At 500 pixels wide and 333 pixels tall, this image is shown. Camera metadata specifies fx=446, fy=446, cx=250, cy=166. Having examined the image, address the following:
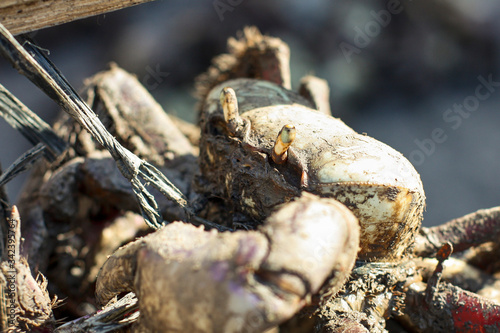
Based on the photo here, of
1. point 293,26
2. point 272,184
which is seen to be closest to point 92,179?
point 272,184

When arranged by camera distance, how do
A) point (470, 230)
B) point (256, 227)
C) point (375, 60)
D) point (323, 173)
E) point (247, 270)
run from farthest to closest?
point (375, 60)
point (470, 230)
point (256, 227)
point (323, 173)
point (247, 270)

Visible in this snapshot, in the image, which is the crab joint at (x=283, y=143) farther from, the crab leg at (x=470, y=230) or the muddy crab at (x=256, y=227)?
the crab leg at (x=470, y=230)

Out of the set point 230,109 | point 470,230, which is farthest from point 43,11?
point 470,230

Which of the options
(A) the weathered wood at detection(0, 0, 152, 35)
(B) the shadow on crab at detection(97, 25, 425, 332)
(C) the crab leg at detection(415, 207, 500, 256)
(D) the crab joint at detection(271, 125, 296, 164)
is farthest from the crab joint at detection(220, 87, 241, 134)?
(C) the crab leg at detection(415, 207, 500, 256)

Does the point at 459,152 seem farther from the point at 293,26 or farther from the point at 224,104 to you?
the point at 224,104

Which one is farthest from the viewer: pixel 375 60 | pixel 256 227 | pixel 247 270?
pixel 375 60

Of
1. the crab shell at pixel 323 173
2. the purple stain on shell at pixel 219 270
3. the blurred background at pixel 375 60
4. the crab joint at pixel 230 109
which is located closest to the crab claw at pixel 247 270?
the purple stain on shell at pixel 219 270

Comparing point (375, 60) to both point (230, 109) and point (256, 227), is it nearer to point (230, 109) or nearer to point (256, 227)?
point (230, 109)
